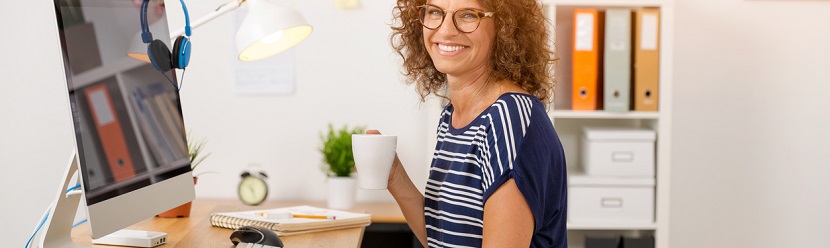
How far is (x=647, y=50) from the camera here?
2779 millimetres

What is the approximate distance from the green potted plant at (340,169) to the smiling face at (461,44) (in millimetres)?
1350

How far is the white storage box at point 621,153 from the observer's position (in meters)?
2.86

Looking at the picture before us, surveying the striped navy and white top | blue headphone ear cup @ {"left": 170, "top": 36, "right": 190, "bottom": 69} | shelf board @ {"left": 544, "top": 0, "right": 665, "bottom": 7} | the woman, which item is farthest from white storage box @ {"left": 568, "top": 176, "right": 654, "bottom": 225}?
blue headphone ear cup @ {"left": 170, "top": 36, "right": 190, "bottom": 69}

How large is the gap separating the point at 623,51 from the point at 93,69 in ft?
6.03

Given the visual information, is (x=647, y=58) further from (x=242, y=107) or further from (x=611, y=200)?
(x=242, y=107)

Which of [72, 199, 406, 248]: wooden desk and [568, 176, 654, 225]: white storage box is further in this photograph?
[568, 176, 654, 225]: white storage box

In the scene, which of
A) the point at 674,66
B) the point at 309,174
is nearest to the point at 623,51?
the point at 674,66

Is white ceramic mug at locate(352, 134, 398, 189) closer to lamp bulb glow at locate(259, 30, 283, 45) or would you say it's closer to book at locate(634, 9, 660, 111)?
lamp bulb glow at locate(259, 30, 283, 45)

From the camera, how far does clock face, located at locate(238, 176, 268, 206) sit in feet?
9.66

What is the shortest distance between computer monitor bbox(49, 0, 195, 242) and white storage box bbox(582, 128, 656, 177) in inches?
61.4

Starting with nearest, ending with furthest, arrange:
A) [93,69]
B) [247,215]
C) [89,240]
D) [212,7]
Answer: [93,69]
[89,240]
[247,215]
[212,7]

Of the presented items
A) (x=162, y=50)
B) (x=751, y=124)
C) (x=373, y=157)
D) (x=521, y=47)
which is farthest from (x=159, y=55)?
(x=751, y=124)

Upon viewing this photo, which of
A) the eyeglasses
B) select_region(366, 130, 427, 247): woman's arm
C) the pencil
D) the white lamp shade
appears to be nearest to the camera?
the eyeglasses

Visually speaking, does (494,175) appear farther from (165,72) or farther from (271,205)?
(271,205)
